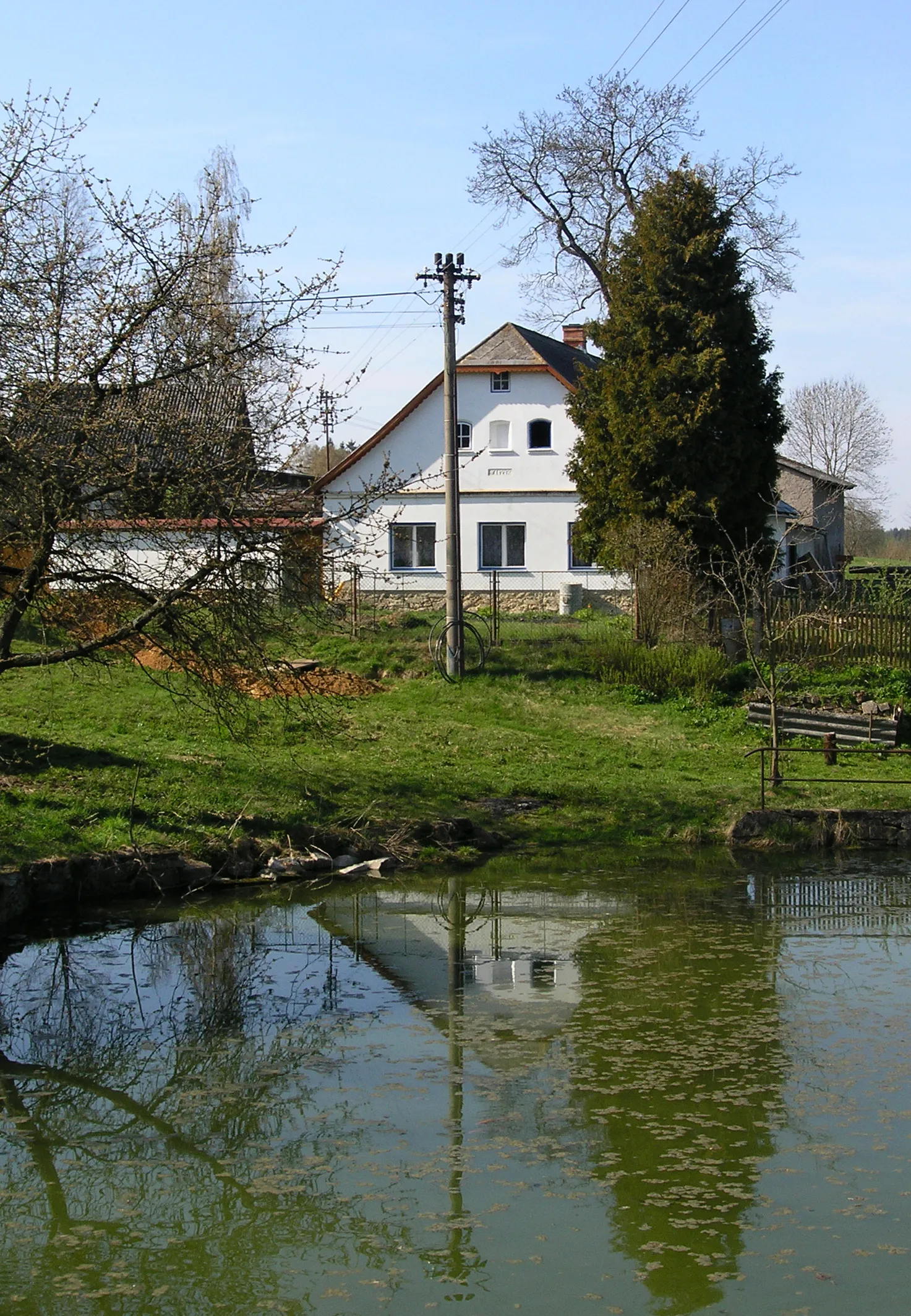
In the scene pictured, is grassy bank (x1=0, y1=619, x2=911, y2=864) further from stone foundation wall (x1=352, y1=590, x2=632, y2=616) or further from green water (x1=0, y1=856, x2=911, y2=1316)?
stone foundation wall (x1=352, y1=590, x2=632, y2=616)

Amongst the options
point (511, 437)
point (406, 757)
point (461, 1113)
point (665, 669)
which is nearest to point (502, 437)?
point (511, 437)

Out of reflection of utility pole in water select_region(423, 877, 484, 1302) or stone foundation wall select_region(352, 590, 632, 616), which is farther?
stone foundation wall select_region(352, 590, 632, 616)

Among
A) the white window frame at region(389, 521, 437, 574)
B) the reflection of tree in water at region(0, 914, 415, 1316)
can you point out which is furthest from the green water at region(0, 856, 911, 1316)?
the white window frame at region(389, 521, 437, 574)

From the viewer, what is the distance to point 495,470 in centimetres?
3641

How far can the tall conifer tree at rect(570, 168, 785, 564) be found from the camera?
26.4 metres

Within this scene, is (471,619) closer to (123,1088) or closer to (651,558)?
(651,558)

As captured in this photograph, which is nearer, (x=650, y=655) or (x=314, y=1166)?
(x=314, y=1166)

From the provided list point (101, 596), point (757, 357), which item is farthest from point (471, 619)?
point (101, 596)

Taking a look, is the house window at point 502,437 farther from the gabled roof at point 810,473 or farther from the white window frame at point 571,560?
the gabled roof at point 810,473

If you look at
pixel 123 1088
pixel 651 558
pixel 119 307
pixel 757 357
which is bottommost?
pixel 123 1088

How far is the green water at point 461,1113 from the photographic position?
18.4 ft

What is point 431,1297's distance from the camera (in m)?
5.43

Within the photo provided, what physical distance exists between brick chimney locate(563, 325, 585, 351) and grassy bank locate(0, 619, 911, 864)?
2056 centimetres

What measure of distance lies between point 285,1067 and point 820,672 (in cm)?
1674
